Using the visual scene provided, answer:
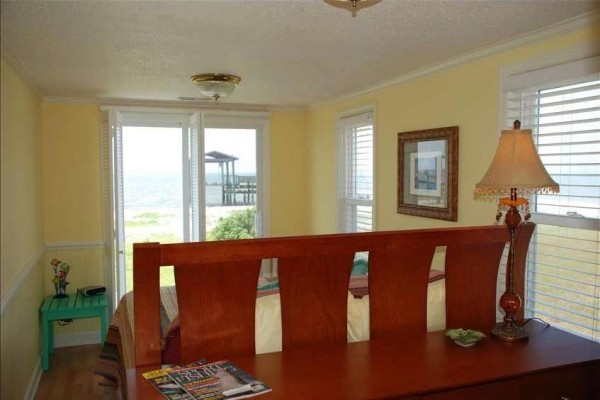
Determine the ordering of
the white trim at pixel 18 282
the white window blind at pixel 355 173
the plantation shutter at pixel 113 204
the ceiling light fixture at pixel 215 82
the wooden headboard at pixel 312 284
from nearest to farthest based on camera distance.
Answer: the wooden headboard at pixel 312 284 < the white trim at pixel 18 282 < the ceiling light fixture at pixel 215 82 < the white window blind at pixel 355 173 < the plantation shutter at pixel 113 204

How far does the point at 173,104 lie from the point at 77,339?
237cm

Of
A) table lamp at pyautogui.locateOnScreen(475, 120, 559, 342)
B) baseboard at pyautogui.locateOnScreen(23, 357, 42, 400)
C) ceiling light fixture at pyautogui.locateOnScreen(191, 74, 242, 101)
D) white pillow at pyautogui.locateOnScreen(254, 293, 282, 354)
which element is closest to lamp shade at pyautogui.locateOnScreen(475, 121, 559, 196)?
table lamp at pyautogui.locateOnScreen(475, 120, 559, 342)

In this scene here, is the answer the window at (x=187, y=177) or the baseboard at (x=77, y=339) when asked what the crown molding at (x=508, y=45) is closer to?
the window at (x=187, y=177)

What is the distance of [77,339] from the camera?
4.75 meters

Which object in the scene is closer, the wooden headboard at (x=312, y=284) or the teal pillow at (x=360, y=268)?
the wooden headboard at (x=312, y=284)

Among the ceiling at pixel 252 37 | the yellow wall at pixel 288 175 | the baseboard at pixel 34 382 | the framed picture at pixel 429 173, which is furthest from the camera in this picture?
the yellow wall at pixel 288 175

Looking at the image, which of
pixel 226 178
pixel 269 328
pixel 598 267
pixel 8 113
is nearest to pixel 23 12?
pixel 8 113

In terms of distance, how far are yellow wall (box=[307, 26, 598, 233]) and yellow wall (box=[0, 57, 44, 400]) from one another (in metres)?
2.50

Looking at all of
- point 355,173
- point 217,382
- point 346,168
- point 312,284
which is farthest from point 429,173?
point 217,382

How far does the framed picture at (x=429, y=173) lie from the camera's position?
3180mm

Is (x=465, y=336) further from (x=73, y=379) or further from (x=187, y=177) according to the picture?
(x=187, y=177)

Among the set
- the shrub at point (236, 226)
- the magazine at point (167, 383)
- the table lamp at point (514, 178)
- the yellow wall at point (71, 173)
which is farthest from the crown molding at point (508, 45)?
the yellow wall at point (71, 173)

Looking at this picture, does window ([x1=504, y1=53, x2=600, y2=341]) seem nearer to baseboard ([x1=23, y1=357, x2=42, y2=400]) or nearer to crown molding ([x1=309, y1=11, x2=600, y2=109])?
crown molding ([x1=309, y1=11, x2=600, y2=109])

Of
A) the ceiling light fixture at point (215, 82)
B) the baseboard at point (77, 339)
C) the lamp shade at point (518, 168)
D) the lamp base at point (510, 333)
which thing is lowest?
the baseboard at point (77, 339)
